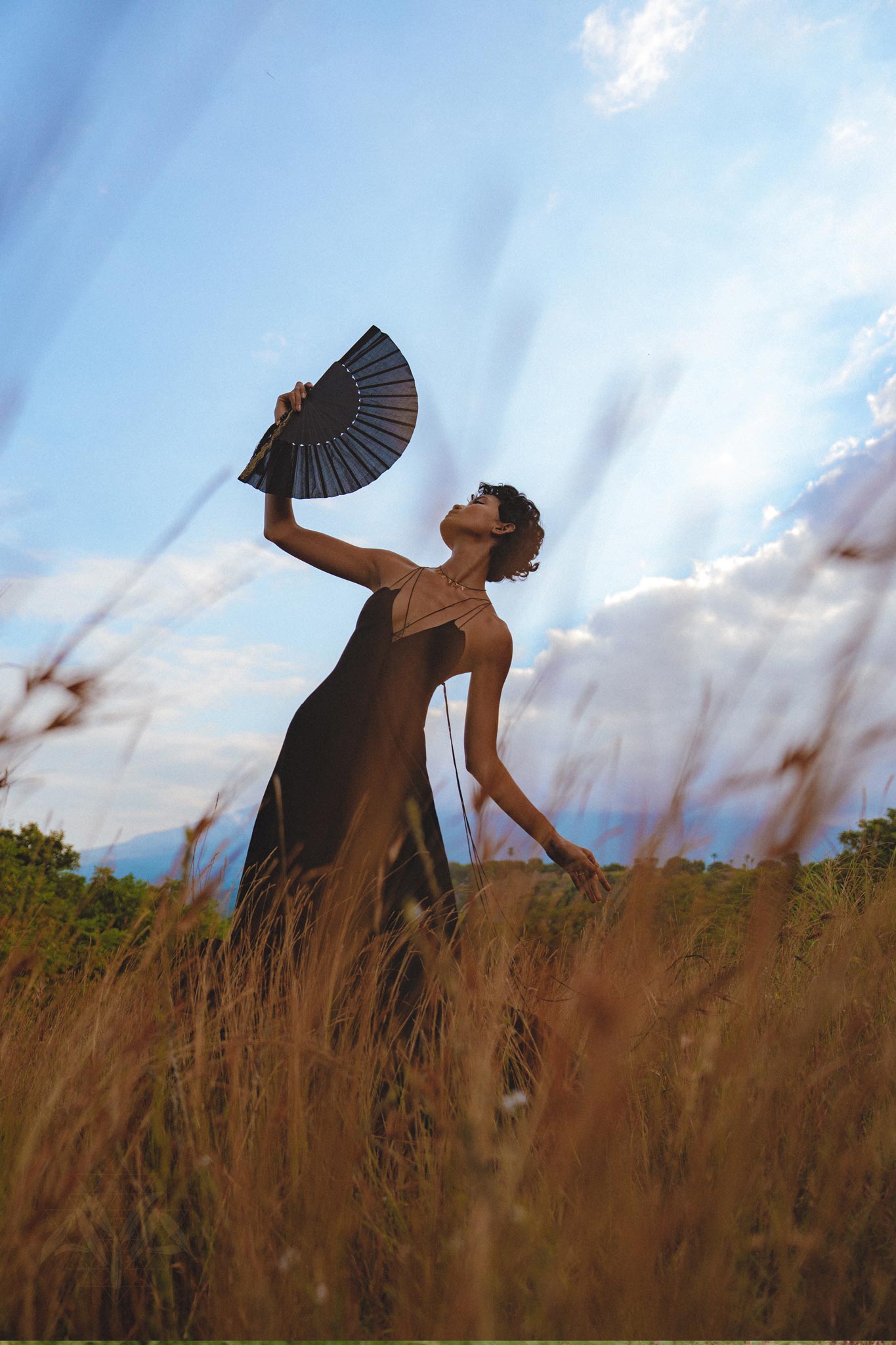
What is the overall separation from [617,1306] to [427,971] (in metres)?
0.90

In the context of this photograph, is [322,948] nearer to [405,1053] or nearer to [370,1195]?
[405,1053]

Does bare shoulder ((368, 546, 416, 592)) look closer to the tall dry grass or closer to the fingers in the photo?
the fingers

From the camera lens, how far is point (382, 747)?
260cm

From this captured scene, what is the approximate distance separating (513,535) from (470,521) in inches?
11.0

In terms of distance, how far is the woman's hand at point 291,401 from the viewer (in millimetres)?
3102

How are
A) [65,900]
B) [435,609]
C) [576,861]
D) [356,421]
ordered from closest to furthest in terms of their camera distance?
[576,861], [435,609], [356,421], [65,900]

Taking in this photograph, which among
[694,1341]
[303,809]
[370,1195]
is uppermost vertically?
[303,809]

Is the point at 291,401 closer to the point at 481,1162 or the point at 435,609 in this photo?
the point at 435,609

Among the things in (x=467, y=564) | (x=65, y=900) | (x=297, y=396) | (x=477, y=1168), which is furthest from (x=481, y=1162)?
(x=65, y=900)

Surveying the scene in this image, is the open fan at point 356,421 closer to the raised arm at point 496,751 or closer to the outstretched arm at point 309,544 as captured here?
the outstretched arm at point 309,544

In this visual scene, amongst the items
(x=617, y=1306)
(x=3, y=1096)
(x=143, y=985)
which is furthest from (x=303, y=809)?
(x=617, y=1306)

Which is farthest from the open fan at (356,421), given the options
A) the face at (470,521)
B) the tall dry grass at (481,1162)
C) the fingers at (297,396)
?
the tall dry grass at (481,1162)

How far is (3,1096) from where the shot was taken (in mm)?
1832

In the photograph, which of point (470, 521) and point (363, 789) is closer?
point (363, 789)
